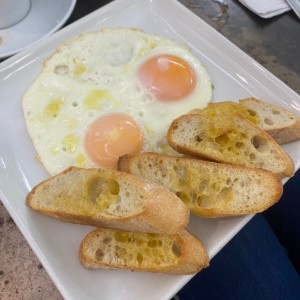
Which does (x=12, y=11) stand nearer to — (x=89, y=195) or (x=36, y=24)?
(x=36, y=24)

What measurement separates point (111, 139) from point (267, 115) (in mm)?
396

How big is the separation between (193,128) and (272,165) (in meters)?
0.20

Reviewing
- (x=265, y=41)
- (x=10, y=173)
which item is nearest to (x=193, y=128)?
(x=10, y=173)

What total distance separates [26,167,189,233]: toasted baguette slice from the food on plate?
0.95ft

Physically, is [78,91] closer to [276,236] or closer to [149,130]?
[149,130]

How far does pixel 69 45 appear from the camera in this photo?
1.19m

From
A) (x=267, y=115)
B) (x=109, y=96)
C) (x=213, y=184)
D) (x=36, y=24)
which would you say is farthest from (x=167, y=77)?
(x=36, y=24)

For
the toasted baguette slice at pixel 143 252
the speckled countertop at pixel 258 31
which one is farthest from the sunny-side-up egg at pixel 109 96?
the speckled countertop at pixel 258 31

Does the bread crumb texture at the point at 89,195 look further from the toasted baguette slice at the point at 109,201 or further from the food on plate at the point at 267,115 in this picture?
the food on plate at the point at 267,115

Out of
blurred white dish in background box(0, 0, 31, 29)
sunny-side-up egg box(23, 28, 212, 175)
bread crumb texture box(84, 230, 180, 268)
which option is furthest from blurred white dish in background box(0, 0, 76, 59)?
bread crumb texture box(84, 230, 180, 268)

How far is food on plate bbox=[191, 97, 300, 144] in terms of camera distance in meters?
1.01

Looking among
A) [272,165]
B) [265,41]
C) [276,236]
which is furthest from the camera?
[265,41]

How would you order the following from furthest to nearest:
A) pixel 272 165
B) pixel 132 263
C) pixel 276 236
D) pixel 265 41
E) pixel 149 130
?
pixel 265 41 < pixel 276 236 < pixel 149 130 < pixel 272 165 < pixel 132 263

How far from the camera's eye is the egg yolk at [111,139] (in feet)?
3.36
